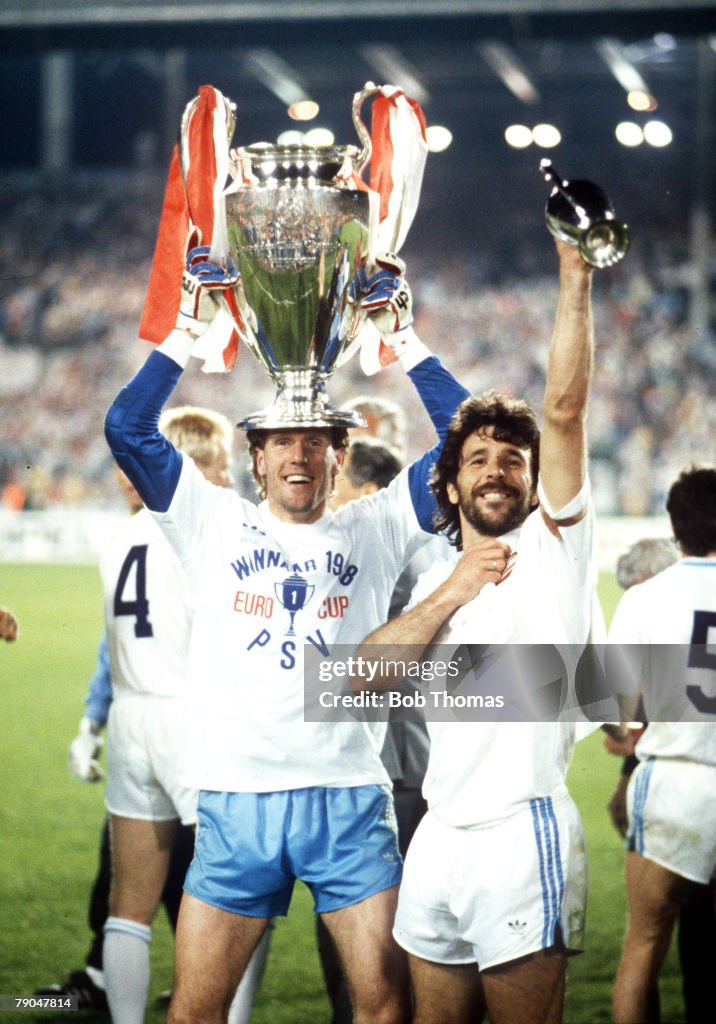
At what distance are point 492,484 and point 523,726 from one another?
50 centimetres

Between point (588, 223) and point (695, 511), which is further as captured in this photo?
point (695, 511)

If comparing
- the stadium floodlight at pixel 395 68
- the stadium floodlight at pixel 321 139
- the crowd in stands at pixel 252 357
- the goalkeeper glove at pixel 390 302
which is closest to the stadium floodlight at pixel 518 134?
the stadium floodlight at pixel 321 139

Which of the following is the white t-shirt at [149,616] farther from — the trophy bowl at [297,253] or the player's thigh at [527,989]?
the player's thigh at [527,989]

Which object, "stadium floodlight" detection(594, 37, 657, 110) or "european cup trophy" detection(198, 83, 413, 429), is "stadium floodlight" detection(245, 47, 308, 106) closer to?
"stadium floodlight" detection(594, 37, 657, 110)

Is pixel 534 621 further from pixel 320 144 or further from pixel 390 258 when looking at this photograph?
A: pixel 320 144

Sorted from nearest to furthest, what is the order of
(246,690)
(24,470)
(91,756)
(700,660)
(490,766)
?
(490,766) < (246,690) < (700,660) < (91,756) < (24,470)

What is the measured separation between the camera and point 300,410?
2824 millimetres

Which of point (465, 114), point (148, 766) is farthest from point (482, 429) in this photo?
point (465, 114)

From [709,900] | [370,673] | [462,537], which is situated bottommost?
[709,900]

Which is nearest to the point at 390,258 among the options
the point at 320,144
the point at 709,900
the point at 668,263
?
the point at 320,144

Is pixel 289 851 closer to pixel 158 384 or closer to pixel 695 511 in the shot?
pixel 158 384

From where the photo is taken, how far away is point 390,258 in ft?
9.37

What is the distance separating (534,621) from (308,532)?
1.78ft

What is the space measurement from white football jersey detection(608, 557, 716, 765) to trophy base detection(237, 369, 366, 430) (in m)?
0.95
